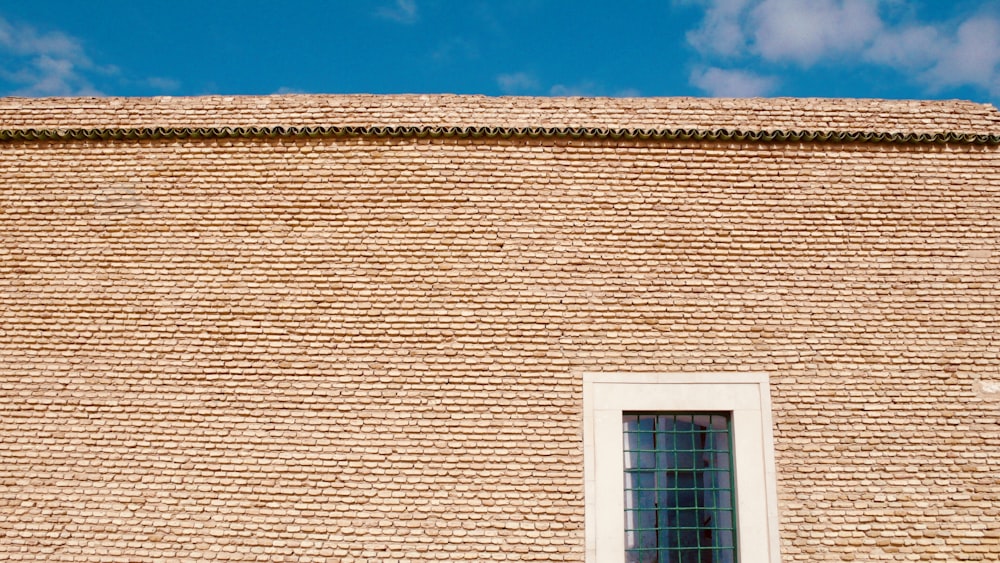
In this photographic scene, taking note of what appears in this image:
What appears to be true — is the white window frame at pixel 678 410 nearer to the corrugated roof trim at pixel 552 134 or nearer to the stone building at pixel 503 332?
the stone building at pixel 503 332

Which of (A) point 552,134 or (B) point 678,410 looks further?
(A) point 552,134

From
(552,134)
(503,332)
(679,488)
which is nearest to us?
(679,488)

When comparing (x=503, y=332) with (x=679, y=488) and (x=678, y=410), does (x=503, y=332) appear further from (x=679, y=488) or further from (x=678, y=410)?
(x=679, y=488)

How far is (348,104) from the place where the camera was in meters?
7.32

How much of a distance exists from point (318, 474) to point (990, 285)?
6.39 meters

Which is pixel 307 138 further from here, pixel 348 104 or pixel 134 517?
pixel 134 517

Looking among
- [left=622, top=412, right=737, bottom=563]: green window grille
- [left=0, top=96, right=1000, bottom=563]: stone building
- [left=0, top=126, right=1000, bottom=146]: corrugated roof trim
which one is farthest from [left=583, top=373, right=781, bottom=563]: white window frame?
A: [left=0, top=126, right=1000, bottom=146]: corrugated roof trim

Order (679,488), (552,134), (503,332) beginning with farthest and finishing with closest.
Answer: (552,134), (503,332), (679,488)

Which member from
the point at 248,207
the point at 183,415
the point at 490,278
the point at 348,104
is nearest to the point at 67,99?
the point at 248,207

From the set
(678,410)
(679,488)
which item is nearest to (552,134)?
(678,410)

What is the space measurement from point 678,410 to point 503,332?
170cm

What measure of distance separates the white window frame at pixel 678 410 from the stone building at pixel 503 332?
1.0 inches

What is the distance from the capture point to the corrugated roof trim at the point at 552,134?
275 inches

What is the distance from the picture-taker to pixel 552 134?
23.1 feet
